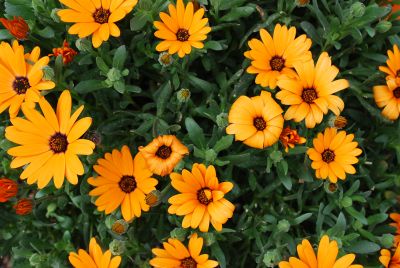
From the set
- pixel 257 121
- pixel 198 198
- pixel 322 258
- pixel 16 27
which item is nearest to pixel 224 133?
pixel 257 121

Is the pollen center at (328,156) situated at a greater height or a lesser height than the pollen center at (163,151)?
lesser

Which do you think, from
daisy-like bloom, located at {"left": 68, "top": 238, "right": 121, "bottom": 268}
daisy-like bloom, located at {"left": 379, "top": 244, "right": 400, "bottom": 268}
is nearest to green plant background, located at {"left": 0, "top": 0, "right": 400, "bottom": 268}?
daisy-like bloom, located at {"left": 379, "top": 244, "right": 400, "bottom": 268}

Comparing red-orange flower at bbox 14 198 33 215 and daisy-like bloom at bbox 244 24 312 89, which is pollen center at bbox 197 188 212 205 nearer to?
daisy-like bloom at bbox 244 24 312 89

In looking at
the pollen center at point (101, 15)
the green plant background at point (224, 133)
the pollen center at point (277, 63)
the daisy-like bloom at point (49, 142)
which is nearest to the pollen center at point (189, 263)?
the green plant background at point (224, 133)

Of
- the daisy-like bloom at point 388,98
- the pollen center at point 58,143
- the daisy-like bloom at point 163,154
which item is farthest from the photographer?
the daisy-like bloom at point 388,98

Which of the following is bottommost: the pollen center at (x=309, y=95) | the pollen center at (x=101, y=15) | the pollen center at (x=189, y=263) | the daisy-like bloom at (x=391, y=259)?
the daisy-like bloom at (x=391, y=259)

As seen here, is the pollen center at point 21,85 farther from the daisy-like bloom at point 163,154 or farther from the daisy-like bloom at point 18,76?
the daisy-like bloom at point 163,154
